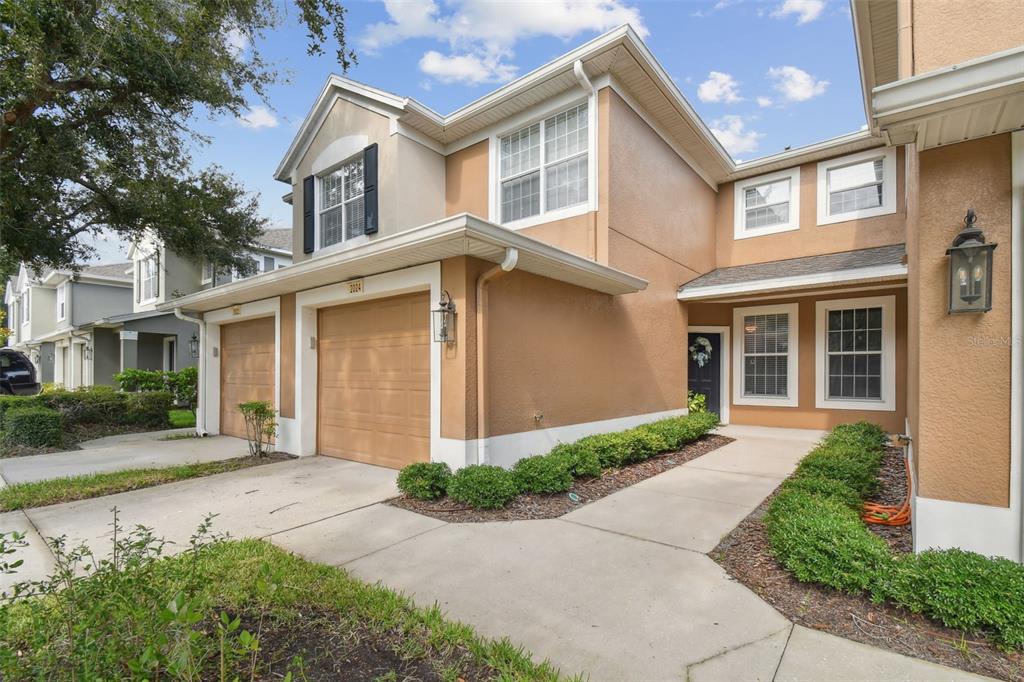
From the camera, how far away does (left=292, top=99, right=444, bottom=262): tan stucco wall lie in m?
9.05

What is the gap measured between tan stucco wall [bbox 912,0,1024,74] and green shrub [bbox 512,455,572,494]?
4.74 m

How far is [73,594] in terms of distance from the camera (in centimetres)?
228

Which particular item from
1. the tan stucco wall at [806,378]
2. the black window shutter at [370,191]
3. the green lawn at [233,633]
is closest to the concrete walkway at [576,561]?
the green lawn at [233,633]

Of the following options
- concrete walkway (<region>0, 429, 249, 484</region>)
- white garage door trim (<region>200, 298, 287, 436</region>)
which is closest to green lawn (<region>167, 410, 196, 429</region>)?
concrete walkway (<region>0, 429, 249, 484</region>)

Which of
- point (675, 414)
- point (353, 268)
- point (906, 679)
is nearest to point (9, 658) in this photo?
point (906, 679)

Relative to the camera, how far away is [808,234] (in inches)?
410

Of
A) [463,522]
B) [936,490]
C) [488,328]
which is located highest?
[488,328]

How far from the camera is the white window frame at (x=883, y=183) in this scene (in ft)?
31.2

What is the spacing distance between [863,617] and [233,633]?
376 centimetres

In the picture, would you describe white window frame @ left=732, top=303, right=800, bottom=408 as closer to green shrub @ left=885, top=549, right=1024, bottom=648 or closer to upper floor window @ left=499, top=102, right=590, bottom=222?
upper floor window @ left=499, top=102, right=590, bottom=222

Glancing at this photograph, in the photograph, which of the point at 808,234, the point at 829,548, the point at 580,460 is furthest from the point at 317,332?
the point at 808,234

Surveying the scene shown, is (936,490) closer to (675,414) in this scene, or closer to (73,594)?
(73,594)

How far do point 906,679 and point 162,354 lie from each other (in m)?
21.9

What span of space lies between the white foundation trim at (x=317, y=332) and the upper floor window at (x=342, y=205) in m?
2.36
